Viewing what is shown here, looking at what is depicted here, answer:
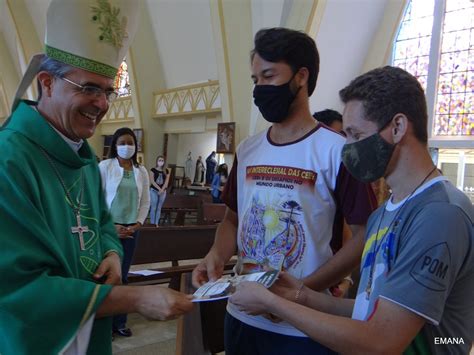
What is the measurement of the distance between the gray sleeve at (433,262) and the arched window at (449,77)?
376 inches

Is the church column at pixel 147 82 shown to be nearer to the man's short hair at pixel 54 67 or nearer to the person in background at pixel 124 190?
the person in background at pixel 124 190

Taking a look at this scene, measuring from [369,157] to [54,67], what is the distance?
1014 millimetres

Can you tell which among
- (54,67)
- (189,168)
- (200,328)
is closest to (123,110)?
(189,168)

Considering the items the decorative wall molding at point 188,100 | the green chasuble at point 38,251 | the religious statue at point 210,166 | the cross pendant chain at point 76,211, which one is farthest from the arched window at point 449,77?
the green chasuble at point 38,251

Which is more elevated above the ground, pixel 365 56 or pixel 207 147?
pixel 365 56

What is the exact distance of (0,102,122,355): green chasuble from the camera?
108 centimetres

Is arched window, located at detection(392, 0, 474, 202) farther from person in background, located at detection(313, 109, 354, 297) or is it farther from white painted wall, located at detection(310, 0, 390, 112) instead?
person in background, located at detection(313, 109, 354, 297)

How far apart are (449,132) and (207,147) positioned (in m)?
8.34

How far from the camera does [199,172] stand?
50.9 feet

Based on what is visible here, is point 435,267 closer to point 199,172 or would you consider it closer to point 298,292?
point 298,292

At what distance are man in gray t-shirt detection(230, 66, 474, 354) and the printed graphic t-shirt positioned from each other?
0.67 feet

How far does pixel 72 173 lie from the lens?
143cm

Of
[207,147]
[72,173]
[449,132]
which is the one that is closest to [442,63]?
[449,132]

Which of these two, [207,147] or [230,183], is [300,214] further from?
[207,147]
